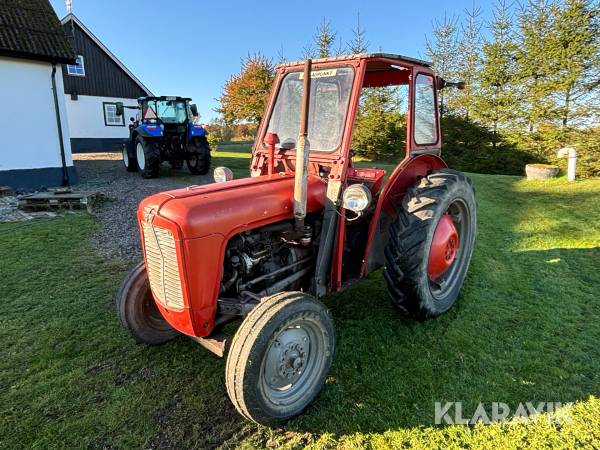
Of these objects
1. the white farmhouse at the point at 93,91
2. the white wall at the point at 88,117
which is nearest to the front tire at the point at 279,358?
the white farmhouse at the point at 93,91

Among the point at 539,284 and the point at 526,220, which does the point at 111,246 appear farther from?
the point at 526,220

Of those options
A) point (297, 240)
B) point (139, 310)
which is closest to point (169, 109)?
point (139, 310)

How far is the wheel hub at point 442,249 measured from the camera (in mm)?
3260

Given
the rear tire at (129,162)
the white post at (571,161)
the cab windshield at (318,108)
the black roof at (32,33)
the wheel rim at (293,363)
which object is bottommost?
the wheel rim at (293,363)

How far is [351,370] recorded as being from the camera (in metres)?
2.79

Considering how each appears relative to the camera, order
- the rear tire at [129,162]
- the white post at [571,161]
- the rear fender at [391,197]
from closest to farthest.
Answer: the rear fender at [391,197], the white post at [571,161], the rear tire at [129,162]

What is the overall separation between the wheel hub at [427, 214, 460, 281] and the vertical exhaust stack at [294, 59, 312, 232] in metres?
1.24

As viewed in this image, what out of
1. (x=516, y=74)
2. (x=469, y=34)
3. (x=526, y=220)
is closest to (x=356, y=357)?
(x=526, y=220)

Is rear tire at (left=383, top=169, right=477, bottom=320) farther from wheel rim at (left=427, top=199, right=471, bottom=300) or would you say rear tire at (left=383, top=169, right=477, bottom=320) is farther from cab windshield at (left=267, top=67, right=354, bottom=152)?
cab windshield at (left=267, top=67, right=354, bottom=152)

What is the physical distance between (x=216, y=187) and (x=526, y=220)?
5659 millimetres

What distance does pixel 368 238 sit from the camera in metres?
3.10

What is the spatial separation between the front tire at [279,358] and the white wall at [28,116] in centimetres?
972

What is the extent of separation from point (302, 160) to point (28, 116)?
9.74 meters

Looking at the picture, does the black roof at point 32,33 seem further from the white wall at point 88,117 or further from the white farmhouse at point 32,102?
the white wall at point 88,117
